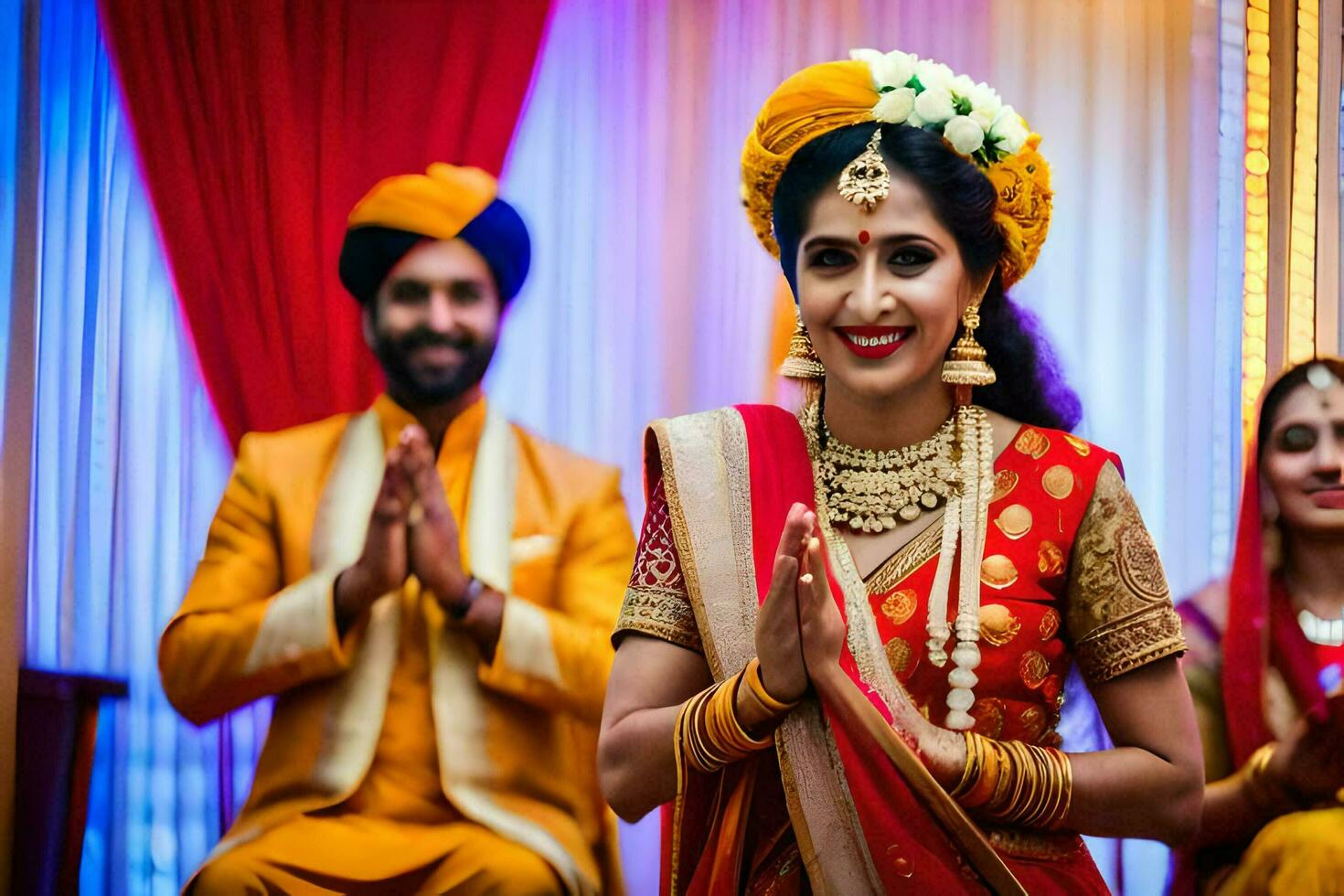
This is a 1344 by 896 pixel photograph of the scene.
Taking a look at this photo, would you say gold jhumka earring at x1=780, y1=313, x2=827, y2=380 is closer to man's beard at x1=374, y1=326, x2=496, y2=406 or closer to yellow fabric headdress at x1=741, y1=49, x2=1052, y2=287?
yellow fabric headdress at x1=741, y1=49, x2=1052, y2=287

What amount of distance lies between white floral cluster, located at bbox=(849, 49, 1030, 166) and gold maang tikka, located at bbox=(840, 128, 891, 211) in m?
0.04

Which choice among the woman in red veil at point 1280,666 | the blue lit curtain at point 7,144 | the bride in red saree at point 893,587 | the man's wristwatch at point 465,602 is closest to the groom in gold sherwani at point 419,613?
the man's wristwatch at point 465,602

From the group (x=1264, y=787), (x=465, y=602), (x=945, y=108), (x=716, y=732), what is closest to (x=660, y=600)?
(x=716, y=732)

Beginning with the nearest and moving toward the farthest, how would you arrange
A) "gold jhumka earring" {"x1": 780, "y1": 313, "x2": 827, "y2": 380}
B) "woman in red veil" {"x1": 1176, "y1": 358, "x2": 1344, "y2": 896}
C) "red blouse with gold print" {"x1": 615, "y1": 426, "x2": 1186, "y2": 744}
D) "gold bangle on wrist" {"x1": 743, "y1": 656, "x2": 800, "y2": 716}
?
"gold bangle on wrist" {"x1": 743, "y1": 656, "x2": 800, "y2": 716} < "red blouse with gold print" {"x1": 615, "y1": 426, "x2": 1186, "y2": 744} < "gold jhumka earring" {"x1": 780, "y1": 313, "x2": 827, "y2": 380} < "woman in red veil" {"x1": 1176, "y1": 358, "x2": 1344, "y2": 896}

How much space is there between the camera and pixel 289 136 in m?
3.04

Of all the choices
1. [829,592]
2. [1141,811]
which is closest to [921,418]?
[829,592]

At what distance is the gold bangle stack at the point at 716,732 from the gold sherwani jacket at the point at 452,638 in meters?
1.05

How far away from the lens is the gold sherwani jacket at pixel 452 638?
9.22ft

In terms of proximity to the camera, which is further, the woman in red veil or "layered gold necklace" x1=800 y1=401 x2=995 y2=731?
the woman in red veil

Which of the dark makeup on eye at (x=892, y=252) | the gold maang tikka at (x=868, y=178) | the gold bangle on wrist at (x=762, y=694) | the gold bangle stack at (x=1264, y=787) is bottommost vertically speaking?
the gold bangle stack at (x=1264, y=787)

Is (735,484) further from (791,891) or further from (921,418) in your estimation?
(791,891)

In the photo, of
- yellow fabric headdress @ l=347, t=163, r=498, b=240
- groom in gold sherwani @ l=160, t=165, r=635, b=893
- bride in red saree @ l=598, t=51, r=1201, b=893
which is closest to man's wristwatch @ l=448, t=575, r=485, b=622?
groom in gold sherwani @ l=160, t=165, r=635, b=893

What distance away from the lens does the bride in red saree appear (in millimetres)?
1743

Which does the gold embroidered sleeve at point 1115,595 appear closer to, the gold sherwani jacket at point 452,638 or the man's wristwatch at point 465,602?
the gold sherwani jacket at point 452,638
